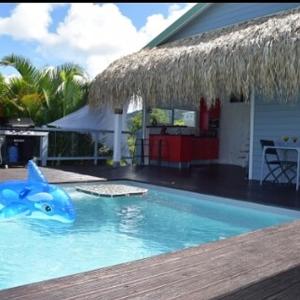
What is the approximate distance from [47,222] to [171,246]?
1851 mm

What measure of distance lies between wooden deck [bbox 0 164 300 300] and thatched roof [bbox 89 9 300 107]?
4475 mm

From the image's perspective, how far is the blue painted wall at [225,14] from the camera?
9.32m

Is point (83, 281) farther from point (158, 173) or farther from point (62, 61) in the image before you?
point (62, 61)

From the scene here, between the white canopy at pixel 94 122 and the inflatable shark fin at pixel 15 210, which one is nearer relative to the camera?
the inflatable shark fin at pixel 15 210

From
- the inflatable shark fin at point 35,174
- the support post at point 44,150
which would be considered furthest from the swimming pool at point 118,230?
the support post at point 44,150

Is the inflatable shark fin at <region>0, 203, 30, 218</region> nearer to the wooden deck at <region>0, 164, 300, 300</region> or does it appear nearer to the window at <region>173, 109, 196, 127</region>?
the wooden deck at <region>0, 164, 300, 300</region>

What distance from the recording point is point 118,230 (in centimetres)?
500

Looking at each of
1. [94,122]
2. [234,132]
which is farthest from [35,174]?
[234,132]

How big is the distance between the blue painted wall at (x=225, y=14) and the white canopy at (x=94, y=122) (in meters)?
2.79

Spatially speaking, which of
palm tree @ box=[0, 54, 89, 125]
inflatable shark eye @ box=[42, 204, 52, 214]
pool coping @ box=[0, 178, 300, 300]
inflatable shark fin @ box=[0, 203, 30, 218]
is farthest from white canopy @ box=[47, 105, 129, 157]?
pool coping @ box=[0, 178, 300, 300]

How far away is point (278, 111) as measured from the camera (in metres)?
8.41

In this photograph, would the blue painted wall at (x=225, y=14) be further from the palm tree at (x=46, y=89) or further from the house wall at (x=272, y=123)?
the palm tree at (x=46, y=89)

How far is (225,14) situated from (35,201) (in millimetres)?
7206

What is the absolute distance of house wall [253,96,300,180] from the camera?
8141 mm
